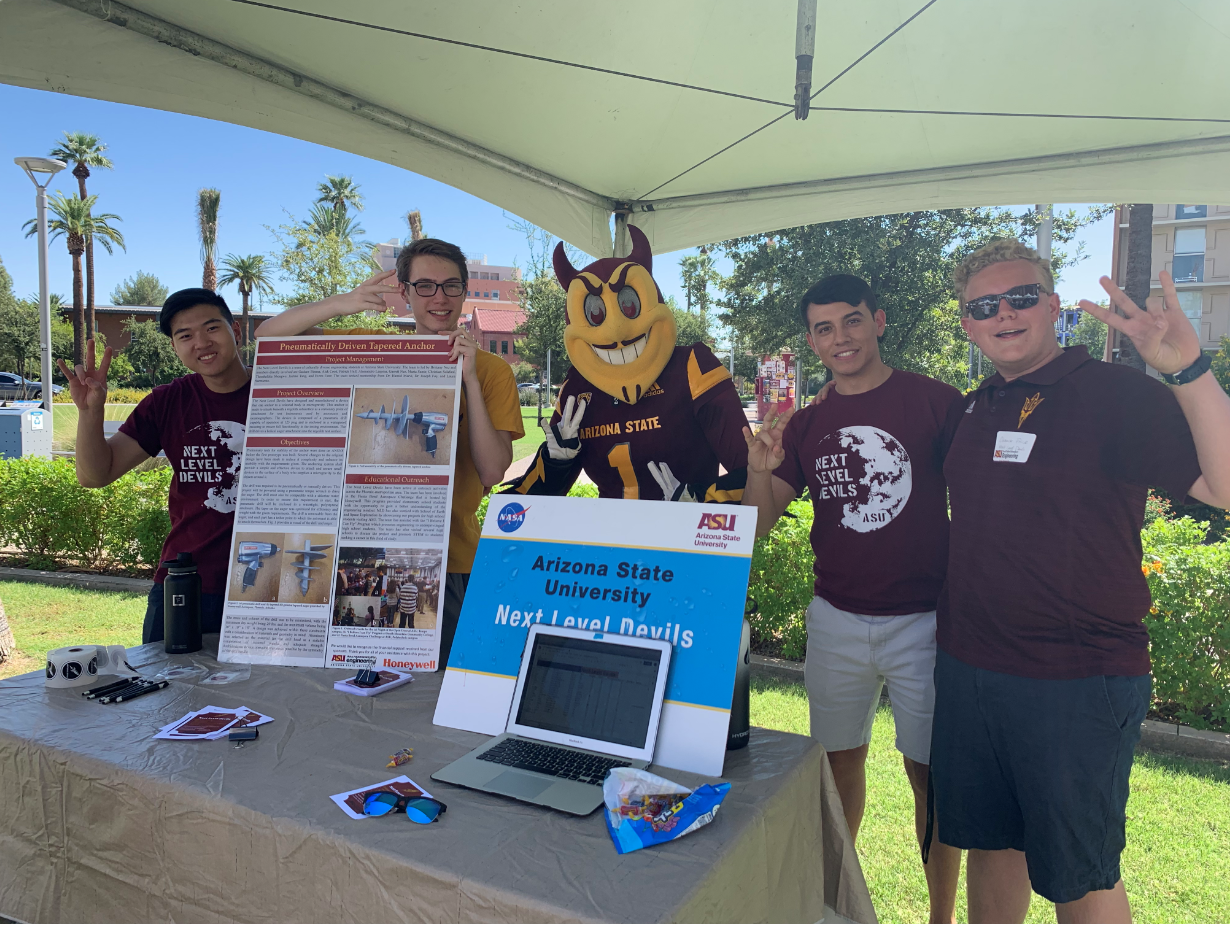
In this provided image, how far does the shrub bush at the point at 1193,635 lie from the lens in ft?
12.1

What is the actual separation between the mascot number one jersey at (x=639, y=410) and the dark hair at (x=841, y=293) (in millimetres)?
381

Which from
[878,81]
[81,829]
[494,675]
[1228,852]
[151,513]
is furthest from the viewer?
[151,513]

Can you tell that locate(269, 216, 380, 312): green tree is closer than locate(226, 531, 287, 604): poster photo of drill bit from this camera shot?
→ No

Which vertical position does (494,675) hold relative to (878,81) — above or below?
below

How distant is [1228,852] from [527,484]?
120 inches

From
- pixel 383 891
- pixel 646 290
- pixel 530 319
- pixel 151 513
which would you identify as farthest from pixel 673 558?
pixel 530 319

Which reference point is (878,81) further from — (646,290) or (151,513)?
(151,513)

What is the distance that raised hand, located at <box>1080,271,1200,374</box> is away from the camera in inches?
61.8

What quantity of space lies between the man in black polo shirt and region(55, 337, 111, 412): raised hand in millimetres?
2700

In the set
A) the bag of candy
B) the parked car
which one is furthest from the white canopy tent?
the parked car

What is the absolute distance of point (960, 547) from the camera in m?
1.96

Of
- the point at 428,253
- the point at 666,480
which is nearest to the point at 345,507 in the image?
the point at 428,253

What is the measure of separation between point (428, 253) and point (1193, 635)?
4126 mm

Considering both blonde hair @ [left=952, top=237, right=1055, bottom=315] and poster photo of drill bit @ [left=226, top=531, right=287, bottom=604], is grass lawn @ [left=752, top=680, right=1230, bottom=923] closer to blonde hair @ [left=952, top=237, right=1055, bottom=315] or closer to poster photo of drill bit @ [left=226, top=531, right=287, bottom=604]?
blonde hair @ [left=952, top=237, right=1055, bottom=315]
